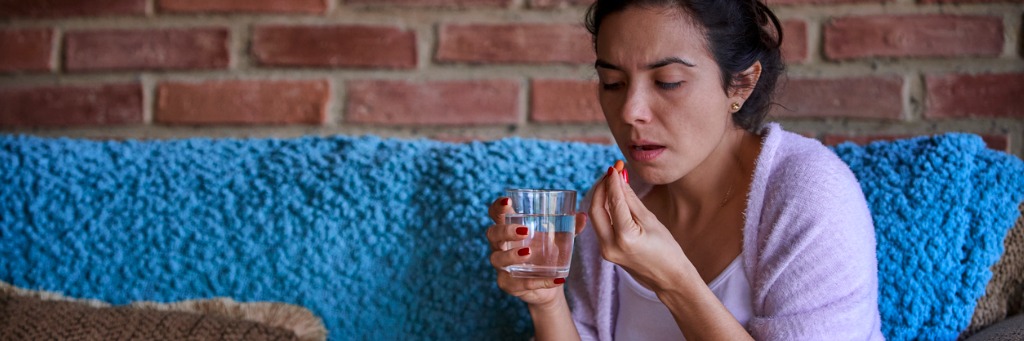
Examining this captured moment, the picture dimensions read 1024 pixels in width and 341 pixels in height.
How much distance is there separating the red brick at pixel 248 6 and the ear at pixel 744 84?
2.65ft

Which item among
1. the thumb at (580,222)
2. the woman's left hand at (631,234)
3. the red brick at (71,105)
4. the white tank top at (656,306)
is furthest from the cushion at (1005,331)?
the red brick at (71,105)

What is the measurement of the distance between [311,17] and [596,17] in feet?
2.17

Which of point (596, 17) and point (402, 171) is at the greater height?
point (596, 17)

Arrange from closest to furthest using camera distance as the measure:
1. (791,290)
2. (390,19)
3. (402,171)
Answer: (791,290) < (402,171) < (390,19)

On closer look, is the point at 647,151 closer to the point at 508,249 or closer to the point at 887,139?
the point at 508,249

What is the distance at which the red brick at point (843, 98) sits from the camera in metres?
1.44

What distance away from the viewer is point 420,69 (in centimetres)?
154

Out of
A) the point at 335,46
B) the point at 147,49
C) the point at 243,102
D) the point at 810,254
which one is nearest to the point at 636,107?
the point at 810,254

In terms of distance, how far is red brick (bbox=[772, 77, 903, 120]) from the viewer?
1442 mm

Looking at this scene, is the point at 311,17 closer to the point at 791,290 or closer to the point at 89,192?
the point at 89,192

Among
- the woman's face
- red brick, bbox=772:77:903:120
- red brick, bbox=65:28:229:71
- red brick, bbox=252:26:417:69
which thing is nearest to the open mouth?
the woman's face

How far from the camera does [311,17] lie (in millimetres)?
1561

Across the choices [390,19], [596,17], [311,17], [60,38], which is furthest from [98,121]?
[596,17]

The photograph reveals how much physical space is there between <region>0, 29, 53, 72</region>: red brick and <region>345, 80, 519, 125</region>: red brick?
1.95 feet
